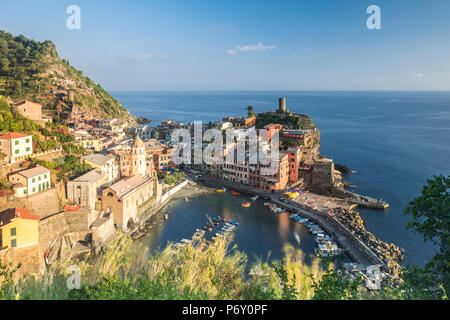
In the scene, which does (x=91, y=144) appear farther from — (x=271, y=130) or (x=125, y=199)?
(x=271, y=130)

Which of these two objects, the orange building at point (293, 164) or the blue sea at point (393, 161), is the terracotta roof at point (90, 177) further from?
the blue sea at point (393, 161)

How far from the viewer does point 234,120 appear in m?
48.8

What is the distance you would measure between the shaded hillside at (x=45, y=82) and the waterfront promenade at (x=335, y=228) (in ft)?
94.5

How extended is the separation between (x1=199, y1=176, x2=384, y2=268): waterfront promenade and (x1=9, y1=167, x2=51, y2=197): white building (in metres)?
16.5

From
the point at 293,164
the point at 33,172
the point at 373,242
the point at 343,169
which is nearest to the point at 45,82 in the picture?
the point at 33,172

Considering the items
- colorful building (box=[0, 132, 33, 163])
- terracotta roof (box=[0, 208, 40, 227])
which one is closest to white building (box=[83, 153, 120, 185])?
colorful building (box=[0, 132, 33, 163])

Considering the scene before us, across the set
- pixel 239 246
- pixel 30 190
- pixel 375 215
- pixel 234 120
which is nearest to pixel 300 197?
pixel 375 215

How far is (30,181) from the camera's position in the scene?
15.9 m

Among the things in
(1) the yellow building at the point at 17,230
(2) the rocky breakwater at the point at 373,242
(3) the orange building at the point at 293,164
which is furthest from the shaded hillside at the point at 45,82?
(2) the rocky breakwater at the point at 373,242

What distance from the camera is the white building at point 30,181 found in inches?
612

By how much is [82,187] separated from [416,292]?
17.6 m

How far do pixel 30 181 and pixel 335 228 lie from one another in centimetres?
1835

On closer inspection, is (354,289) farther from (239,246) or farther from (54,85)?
(54,85)

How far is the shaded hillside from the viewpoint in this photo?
41.0 meters
